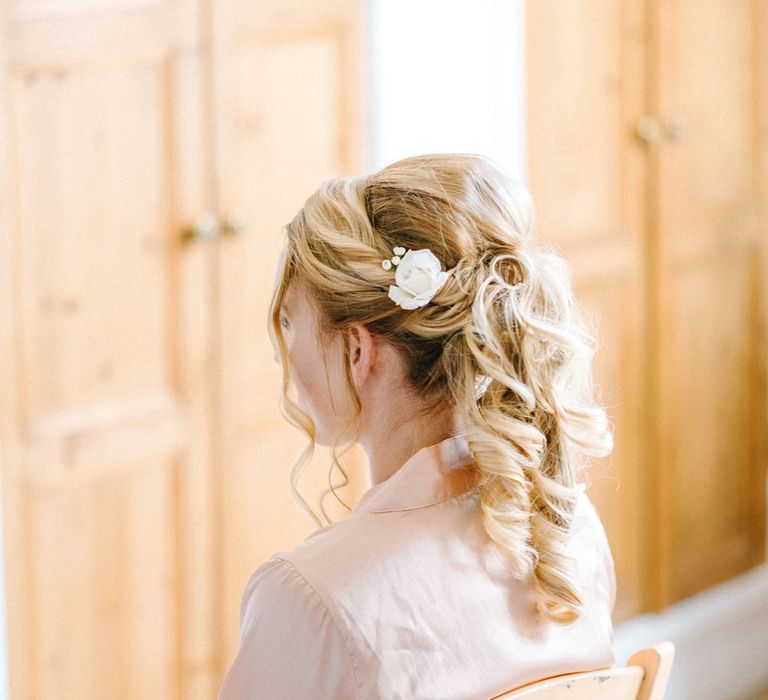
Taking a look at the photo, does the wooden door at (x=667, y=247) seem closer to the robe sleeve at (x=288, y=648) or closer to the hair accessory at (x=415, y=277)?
the hair accessory at (x=415, y=277)

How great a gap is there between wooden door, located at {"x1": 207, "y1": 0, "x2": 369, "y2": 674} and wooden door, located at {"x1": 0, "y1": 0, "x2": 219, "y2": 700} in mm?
45

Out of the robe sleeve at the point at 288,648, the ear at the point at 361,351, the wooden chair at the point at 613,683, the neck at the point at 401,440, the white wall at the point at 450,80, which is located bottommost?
the wooden chair at the point at 613,683

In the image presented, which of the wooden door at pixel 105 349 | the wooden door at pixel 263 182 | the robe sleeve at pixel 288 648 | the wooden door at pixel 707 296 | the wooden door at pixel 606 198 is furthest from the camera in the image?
the wooden door at pixel 707 296

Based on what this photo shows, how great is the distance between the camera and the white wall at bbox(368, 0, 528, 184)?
95.5 inches

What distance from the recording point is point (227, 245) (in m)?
2.19

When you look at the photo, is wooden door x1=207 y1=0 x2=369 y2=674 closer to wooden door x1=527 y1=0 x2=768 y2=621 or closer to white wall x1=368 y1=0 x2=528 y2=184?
white wall x1=368 y1=0 x2=528 y2=184

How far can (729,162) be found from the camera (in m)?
3.18

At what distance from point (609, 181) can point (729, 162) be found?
1.57 ft

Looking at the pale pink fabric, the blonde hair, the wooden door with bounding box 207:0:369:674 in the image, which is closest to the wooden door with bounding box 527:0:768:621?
the wooden door with bounding box 207:0:369:674

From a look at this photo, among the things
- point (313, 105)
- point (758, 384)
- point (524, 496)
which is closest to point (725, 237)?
point (758, 384)

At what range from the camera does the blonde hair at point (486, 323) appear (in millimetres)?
1189

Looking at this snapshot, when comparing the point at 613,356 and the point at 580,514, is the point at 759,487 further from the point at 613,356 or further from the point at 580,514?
the point at 580,514

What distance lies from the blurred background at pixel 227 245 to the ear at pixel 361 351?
834mm

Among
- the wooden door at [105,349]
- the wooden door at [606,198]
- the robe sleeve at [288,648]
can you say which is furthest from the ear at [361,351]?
the wooden door at [606,198]
